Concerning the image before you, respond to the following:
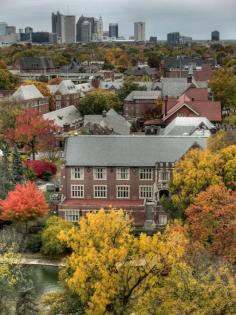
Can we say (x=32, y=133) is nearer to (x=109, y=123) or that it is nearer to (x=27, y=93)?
(x=109, y=123)

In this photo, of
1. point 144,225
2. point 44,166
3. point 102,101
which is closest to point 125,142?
point 144,225

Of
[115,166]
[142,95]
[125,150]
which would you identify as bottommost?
[115,166]

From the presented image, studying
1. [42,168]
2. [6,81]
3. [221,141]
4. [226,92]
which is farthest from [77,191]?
[6,81]

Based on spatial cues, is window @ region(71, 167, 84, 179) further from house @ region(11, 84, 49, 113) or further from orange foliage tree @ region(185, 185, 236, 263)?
house @ region(11, 84, 49, 113)

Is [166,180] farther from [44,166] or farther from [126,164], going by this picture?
[44,166]

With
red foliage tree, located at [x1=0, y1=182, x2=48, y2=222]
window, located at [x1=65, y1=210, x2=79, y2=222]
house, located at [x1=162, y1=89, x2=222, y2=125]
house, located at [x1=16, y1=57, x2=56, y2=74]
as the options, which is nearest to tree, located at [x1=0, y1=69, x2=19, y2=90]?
house, located at [x1=16, y1=57, x2=56, y2=74]

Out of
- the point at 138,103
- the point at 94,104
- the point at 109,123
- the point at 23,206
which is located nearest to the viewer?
the point at 23,206
